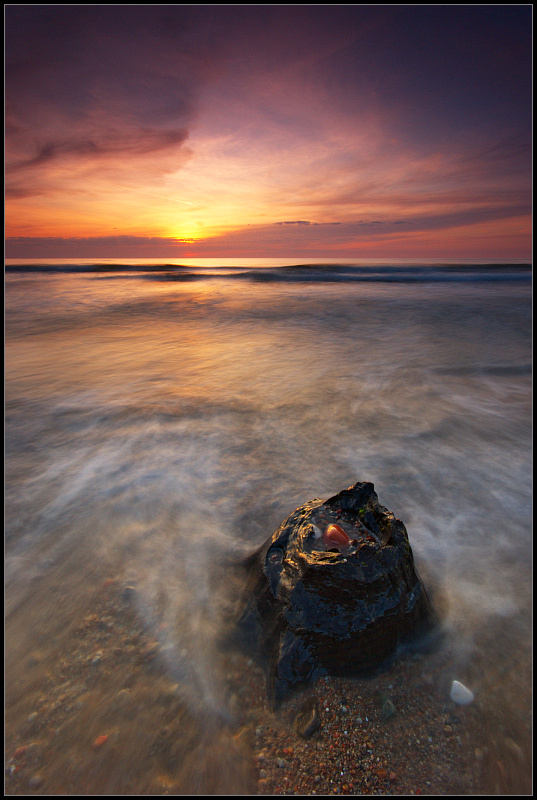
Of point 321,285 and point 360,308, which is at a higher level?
point 321,285

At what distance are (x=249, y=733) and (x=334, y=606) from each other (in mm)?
711

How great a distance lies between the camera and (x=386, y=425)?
5027 millimetres

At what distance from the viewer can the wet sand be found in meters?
1.60

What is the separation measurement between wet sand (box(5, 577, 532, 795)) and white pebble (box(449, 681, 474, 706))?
3 centimetres

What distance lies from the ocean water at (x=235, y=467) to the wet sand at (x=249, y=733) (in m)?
0.10

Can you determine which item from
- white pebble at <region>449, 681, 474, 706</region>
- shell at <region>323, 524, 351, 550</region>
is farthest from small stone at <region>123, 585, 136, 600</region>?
white pebble at <region>449, 681, 474, 706</region>

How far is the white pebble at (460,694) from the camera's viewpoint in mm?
1863

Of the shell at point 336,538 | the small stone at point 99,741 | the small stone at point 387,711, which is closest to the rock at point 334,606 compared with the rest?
the shell at point 336,538

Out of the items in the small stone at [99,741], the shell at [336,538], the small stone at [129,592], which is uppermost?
the shell at [336,538]

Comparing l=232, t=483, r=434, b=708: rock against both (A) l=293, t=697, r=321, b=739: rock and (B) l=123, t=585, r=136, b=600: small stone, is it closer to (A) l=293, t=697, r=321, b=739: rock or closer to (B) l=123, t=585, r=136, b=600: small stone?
(A) l=293, t=697, r=321, b=739: rock

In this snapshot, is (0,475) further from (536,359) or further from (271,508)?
(536,359)

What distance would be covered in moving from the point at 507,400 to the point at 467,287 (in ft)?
67.5

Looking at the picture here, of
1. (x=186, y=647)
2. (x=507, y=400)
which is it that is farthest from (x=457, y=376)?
(x=186, y=647)

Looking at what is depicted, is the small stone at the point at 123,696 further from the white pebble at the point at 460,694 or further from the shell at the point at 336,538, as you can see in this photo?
the white pebble at the point at 460,694
